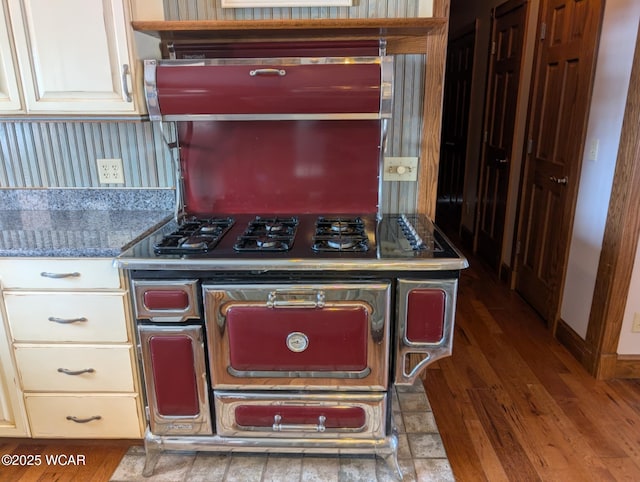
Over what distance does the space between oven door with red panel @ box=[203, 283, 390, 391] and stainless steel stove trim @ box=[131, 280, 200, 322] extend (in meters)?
0.04

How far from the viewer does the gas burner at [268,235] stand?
1568mm

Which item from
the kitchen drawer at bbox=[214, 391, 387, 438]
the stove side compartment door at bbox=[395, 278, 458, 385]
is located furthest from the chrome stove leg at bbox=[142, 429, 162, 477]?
the stove side compartment door at bbox=[395, 278, 458, 385]

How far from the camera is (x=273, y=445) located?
1692 mm

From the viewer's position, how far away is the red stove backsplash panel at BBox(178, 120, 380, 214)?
6.48 feet

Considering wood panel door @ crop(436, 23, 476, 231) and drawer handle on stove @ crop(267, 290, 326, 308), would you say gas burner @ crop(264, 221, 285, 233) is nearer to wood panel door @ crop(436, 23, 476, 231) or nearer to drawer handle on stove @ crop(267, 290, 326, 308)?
drawer handle on stove @ crop(267, 290, 326, 308)

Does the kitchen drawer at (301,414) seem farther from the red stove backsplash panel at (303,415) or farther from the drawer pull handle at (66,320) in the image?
the drawer pull handle at (66,320)

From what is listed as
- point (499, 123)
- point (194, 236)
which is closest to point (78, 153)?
point (194, 236)

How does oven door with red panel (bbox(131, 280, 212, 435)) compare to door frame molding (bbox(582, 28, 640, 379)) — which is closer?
oven door with red panel (bbox(131, 280, 212, 435))

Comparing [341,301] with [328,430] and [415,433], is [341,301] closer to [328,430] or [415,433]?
[328,430]

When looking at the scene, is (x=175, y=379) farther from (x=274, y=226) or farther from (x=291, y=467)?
(x=274, y=226)

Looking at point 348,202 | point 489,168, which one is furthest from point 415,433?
point 489,168

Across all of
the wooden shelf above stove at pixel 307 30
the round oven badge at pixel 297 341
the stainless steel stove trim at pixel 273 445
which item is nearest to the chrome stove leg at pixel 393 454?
the stainless steel stove trim at pixel 273 445

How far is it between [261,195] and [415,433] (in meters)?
1.23

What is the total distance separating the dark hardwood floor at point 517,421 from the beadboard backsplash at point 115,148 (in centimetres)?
98
